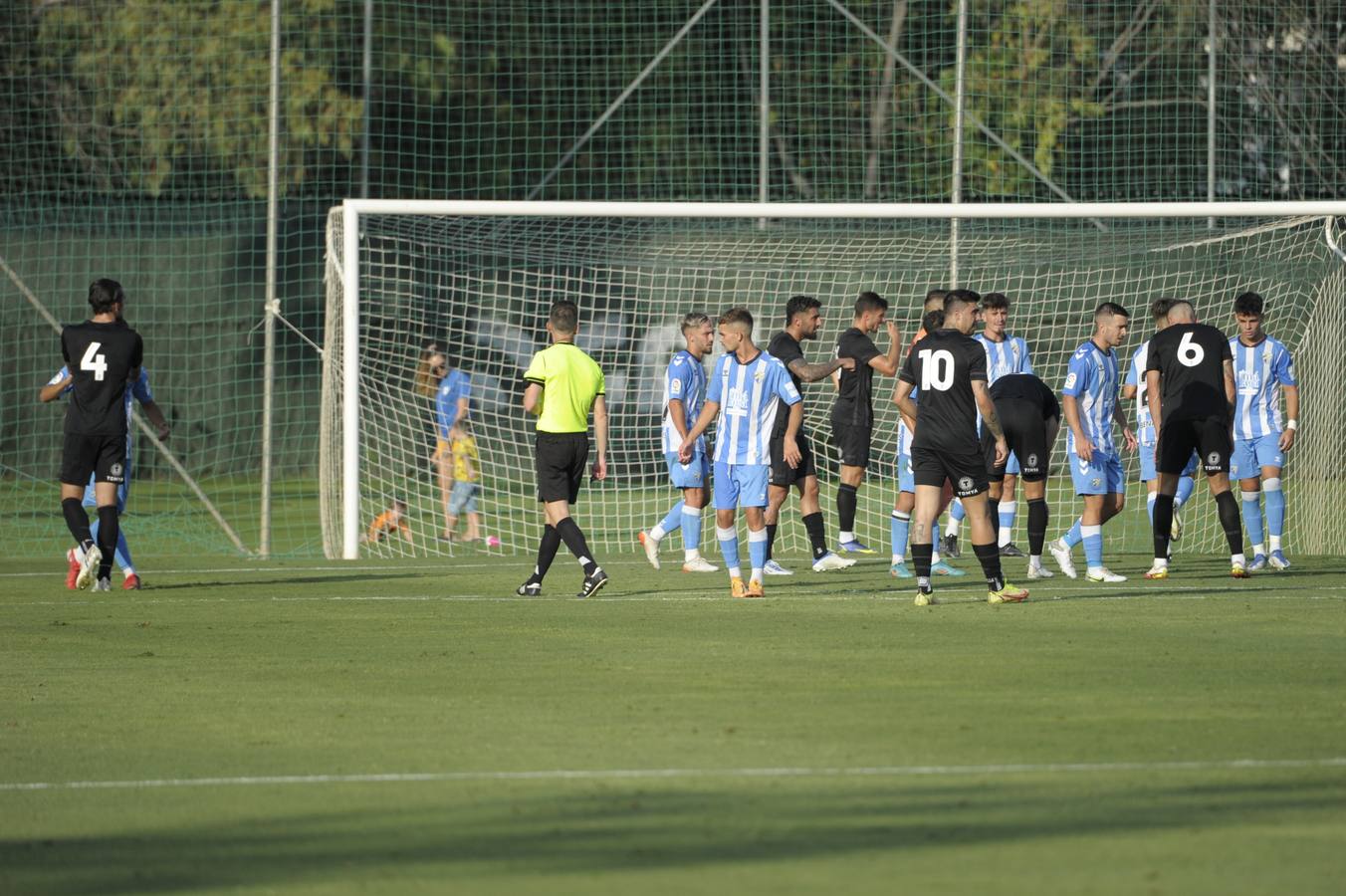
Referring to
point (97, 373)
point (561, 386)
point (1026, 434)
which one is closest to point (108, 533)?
point (97, 373)

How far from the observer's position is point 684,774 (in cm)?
620

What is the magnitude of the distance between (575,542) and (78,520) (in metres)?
3.65

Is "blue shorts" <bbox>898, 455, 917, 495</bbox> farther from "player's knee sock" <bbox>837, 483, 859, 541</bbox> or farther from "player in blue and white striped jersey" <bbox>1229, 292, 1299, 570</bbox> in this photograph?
"player in blue and white striped jersey" <bbox>1229, 292, 1299, 570</bbox>

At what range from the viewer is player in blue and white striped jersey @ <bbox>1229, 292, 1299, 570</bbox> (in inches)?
566

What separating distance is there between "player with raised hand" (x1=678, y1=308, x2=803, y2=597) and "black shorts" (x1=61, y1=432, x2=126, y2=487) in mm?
4104

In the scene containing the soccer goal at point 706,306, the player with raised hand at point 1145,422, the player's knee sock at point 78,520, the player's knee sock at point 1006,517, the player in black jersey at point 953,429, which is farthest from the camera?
the soccer goal at point 706,306

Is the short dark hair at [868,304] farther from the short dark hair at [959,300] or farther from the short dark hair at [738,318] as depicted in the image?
the short dark hair at [959,300]

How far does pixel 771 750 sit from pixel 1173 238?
65.9 ft

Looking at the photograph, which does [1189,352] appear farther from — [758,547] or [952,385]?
[758,547]

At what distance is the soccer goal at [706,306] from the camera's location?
1717 centimetres

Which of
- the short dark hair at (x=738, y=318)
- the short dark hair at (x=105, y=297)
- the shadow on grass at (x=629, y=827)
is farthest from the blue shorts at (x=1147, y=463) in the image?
the shadow on grass at (x=629, y=827)

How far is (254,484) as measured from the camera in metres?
23.4

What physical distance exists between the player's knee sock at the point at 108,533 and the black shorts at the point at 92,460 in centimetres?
21

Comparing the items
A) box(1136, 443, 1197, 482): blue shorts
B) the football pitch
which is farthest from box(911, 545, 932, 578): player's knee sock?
box(1136, 443, 1197, 482): blue shorts
